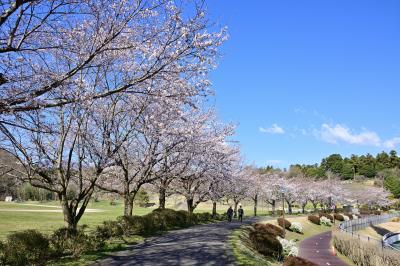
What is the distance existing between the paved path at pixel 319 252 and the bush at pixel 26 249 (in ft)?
68.6

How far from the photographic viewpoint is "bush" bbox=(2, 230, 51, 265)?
11227 millimetres

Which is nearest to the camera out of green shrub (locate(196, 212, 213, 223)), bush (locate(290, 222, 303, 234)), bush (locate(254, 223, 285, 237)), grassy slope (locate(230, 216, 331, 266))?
grassy slope (locate(230, 216, 331, 266))

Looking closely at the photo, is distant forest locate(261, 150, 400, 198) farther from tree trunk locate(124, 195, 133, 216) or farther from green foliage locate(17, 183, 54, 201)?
tree trunk locate(124, 195, 133, 216)

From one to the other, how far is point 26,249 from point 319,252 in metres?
27.3

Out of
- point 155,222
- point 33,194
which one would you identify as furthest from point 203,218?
point 33,194

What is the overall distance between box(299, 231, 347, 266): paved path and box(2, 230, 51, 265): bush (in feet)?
68.6

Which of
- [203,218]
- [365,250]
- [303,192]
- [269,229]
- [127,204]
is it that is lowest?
[365,250]

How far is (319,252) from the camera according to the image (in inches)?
1319

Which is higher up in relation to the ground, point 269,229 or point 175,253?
point 175,253

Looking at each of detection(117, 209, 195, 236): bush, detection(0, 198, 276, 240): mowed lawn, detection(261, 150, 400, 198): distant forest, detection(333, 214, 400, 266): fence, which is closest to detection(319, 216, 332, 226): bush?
detection(333, 214, 400, 266): fence

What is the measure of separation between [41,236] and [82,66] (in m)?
7.04

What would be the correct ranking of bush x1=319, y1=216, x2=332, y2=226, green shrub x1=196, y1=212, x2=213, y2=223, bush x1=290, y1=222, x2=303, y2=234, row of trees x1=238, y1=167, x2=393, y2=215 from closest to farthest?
1. green shrub x1=196, y1=212, x2=213, y2=223
2. bush x1=290, y1=222, x2=303, y2=234
3. bush x1=319, y1=216, x2=332, y2=226
4. row of trees x1=238, y1=167, x2=393, y2=215

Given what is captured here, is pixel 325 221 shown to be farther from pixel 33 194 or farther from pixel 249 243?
pixel 33 194

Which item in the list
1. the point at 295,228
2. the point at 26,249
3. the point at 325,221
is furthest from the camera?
the point at 325,221
